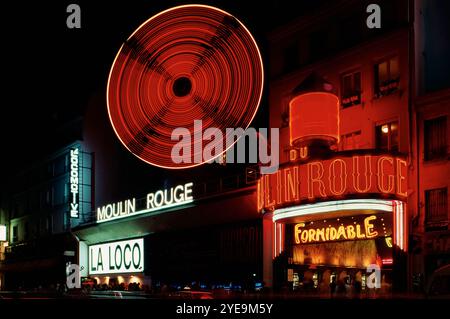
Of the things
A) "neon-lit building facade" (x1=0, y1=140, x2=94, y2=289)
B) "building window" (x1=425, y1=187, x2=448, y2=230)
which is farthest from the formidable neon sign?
"neon-lit building facade" (x1=0, y1=140, x2=94, y2=289)

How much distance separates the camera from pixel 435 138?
80.7 feet

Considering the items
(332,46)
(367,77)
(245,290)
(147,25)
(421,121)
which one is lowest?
(245,290)

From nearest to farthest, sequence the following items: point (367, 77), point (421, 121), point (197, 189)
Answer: point (421, 121) → point (367, 77) → point (197, 189)

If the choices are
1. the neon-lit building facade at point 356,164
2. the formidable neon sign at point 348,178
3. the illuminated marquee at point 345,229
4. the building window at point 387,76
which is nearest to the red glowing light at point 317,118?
the neon-lit building facade at point 356,164

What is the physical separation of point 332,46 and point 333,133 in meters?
4.93

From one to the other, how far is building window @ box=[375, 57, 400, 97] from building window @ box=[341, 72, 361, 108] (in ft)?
3.26

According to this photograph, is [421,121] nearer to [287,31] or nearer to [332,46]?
[332,46]

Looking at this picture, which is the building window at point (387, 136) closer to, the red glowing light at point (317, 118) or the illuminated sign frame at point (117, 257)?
the red glowing light at point (317, 118)

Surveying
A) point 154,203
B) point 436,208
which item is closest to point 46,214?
point 154,203

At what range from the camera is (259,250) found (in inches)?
1215

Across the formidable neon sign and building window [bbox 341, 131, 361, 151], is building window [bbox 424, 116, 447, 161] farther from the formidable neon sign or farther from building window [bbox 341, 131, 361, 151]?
building window [bbox 341, 131, 361, 151]

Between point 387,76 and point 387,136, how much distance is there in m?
2.55
